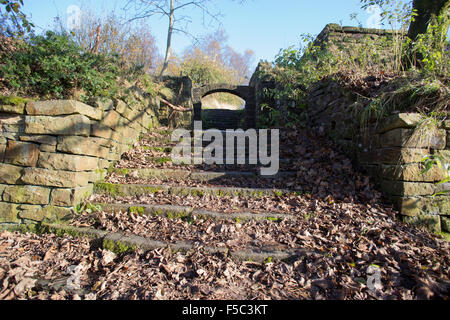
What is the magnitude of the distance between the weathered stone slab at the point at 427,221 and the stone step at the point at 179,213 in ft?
4.46

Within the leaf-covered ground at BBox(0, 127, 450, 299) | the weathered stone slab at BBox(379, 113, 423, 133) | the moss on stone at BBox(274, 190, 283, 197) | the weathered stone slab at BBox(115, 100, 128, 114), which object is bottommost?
the leaf-covered ground at BBox(0, 127, 450, 299)

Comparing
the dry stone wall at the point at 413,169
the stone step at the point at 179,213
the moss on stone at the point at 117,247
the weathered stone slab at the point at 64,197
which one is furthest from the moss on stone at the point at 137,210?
the dry stone wall at the point at 413,169

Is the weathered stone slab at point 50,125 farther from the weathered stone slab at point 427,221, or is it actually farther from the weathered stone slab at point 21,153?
the weathered stone slab at point 427,221

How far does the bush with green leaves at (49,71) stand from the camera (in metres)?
3.06

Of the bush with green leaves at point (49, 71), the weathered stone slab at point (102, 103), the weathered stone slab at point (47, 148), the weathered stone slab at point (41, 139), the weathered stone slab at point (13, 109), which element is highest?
the bush with green leaves at point (49, 71)

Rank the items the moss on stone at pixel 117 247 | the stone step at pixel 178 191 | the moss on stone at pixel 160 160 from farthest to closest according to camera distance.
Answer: the moss on stone at pixel 160 160, the stone step at pixel 178 191, the moss on stone at pixel 117 247

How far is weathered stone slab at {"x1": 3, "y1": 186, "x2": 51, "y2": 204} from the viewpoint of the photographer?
271 centimetres

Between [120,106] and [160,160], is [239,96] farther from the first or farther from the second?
[120,106]

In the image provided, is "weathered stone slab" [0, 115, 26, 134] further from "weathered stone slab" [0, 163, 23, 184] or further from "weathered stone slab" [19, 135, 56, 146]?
"weathered stone slab" [0, 163, 23, 184]

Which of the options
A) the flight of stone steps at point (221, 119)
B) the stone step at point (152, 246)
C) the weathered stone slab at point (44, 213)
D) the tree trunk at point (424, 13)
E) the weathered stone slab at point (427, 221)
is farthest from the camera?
the flight of stone steps at point (221, 119)

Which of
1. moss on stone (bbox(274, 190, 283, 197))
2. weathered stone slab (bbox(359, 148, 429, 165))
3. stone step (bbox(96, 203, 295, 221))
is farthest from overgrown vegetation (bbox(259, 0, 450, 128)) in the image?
stone step (bbox(96, 203, 295, 221))

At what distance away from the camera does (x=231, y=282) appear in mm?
1836

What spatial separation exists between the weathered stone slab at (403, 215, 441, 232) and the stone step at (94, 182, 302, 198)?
1.27 meters
